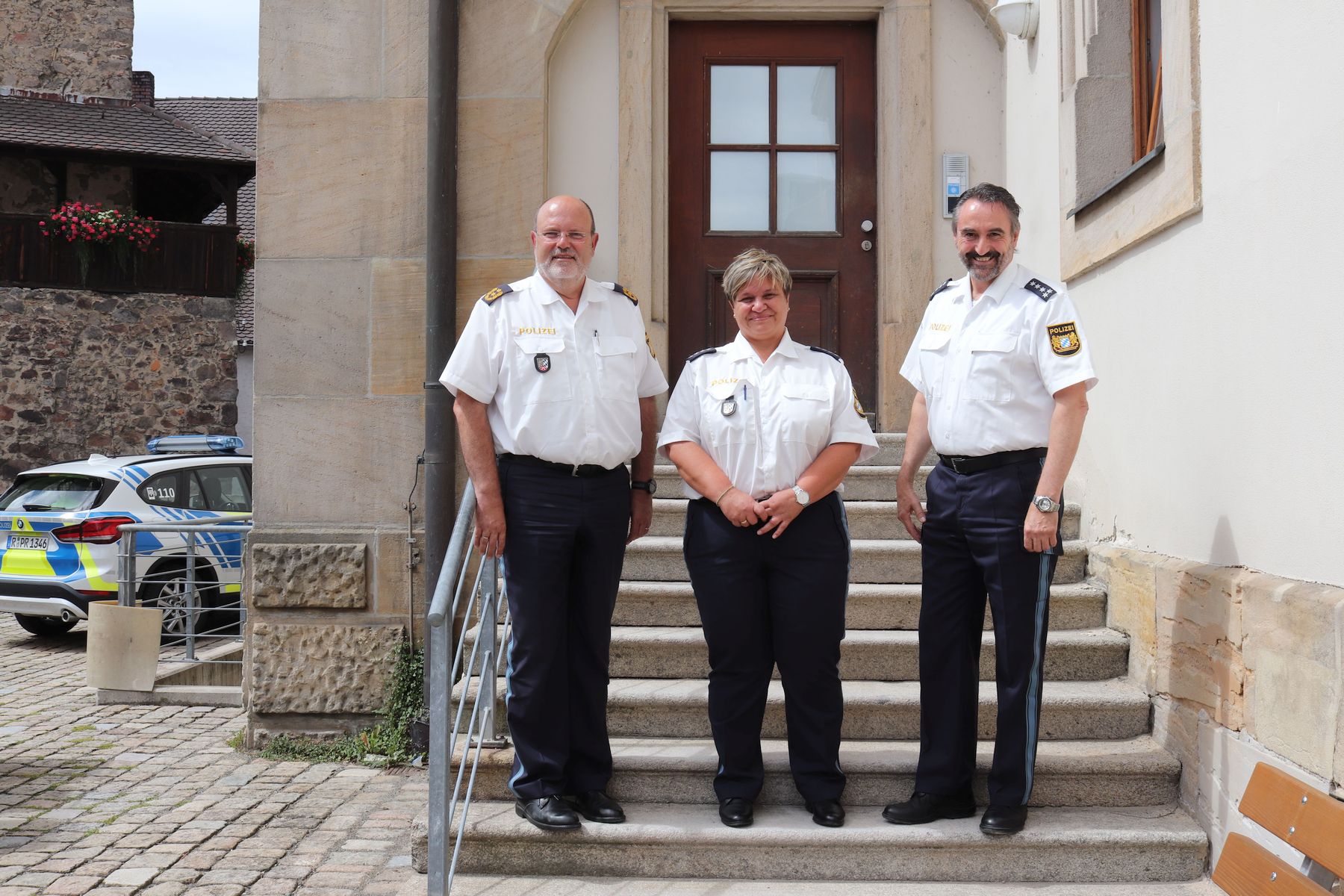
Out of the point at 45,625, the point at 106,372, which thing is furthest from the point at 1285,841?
the point at 106,372

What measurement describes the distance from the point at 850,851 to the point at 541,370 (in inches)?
62.5

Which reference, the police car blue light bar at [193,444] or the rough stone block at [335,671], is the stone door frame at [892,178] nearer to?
the rough stone block at [335,671]

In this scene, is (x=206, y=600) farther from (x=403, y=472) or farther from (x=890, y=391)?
(x=890, y=391)

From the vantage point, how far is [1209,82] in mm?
3590

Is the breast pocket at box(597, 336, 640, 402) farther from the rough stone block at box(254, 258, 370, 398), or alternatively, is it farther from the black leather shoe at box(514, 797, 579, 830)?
the rough stone block at box(254, 258, 370, 398)

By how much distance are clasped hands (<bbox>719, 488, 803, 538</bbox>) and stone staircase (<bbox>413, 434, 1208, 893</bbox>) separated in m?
0.83

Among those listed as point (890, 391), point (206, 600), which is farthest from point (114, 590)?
point (890, 391)

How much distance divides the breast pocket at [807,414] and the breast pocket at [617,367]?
440 mm

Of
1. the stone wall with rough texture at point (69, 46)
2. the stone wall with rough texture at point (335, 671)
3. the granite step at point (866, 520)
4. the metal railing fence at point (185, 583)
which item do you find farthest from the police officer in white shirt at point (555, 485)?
the stone wall with rough texture at point (69, 46)

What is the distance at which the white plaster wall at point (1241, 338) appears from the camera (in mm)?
2908

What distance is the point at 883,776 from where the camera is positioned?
11.8ft

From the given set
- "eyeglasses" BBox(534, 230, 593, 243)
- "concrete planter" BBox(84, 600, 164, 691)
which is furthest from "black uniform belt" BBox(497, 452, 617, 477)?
"concrete planter" BBox(84, 600, 164, 691)

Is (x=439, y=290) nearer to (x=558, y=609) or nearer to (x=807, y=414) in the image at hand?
(x=558, y=609)

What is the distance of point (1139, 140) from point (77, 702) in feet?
20.2
